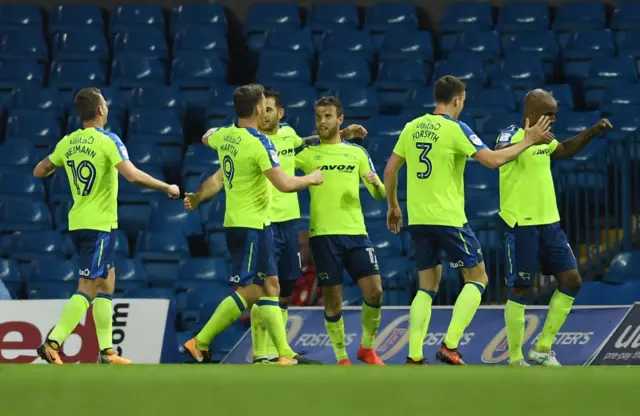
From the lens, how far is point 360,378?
5.54m

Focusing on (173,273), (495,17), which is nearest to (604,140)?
(495,17)

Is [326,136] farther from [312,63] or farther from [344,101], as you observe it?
[312,63]

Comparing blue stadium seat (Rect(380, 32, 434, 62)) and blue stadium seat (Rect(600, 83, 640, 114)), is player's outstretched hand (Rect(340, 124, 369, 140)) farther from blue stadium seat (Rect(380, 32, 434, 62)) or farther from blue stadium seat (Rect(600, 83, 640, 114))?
blue stadium seat (Rect(380, 32, 434, 62))

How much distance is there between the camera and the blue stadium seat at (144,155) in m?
14.9

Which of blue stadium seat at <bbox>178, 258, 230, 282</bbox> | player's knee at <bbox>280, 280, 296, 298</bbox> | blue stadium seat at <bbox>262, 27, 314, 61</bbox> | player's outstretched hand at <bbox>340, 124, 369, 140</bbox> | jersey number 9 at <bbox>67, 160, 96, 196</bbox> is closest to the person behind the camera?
jersey number 9 at <bbox>67, 160, 96, 196</bbox>

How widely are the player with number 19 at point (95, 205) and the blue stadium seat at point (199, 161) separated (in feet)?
15.5

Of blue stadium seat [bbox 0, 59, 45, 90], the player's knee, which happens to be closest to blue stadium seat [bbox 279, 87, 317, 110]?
blue stadium seat [bbox 0, 59, 45, 90]

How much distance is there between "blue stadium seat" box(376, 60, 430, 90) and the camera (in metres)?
15.7

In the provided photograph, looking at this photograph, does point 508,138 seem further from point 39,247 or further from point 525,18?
point 525,18

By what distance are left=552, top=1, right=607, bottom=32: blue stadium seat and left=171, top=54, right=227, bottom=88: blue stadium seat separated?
4626 mm

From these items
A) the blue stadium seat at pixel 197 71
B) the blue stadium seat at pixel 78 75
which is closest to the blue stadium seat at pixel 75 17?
the blue stadium seat at pixel 78 75

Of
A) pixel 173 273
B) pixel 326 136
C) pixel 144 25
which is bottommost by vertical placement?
pixel 173 273

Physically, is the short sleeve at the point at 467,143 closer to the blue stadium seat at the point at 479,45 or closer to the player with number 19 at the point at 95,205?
the player with number 19 at the point at 95,205

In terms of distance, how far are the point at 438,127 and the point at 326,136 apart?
3.94 feet
